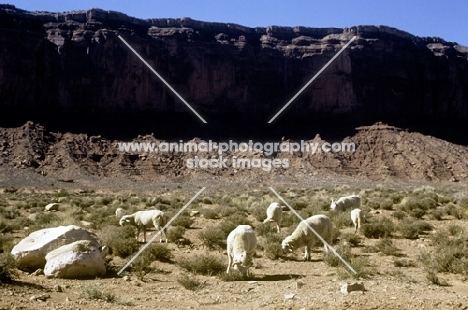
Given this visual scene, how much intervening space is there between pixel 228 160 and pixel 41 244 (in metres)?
60.7

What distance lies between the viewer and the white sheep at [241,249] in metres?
10.1

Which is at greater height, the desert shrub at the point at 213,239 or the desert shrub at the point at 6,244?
the desert shrub at the point at 6,244

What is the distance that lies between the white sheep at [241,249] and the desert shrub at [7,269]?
4563 millimetres

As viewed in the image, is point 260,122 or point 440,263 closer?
point 440,263

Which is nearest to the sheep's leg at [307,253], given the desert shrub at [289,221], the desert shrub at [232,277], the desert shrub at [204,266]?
the desert shrub at [204,266]

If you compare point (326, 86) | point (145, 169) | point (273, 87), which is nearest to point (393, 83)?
point (326, 86)

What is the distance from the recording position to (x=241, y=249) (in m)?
10.3

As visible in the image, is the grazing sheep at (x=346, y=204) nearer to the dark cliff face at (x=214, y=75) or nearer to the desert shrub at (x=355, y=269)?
the desert shrub at (x=355, y=269)

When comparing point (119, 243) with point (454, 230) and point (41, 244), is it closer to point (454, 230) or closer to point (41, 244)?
point (41, 244)

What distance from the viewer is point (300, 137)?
271 feet

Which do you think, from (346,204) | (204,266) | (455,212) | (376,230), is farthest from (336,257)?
(455,212)

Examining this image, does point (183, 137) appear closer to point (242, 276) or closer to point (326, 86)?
point (326, 86)

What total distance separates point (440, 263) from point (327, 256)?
8.89 feet

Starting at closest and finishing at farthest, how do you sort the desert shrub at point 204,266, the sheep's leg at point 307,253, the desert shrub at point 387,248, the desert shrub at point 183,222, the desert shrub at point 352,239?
the desert shrub at point 204,266 < the sheep's leg at point 307,253 < the desert shrub at point 387,248 < the desert shrub at point 352,239 < the desert shrub at point 183,222
